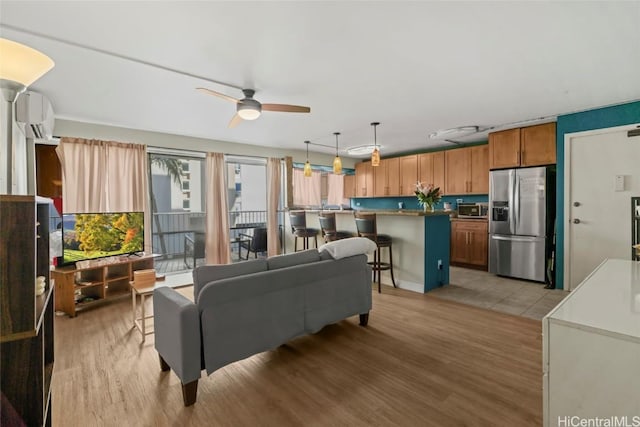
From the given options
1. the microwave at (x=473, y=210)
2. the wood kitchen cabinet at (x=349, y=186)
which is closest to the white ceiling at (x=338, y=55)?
the microwave at (x=473, y=210)

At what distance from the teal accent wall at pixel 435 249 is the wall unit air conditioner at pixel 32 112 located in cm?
457

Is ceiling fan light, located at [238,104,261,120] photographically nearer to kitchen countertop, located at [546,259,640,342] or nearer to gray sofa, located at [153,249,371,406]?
gray sofa, located at [153,249,371,406]

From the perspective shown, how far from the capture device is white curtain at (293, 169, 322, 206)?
661 cm

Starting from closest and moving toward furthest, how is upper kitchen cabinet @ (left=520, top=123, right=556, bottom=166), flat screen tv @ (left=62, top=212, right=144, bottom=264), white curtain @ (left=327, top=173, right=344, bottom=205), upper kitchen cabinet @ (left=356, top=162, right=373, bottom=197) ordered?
flat screen tv @ (left=62, top=212, right=144, bottom=264), upper kitchen cabinet @ (left=520, top=123, right=556, bottom=166), upper kitchen cabinet @ (left=356, top=162, right=373, bottom=197), white curtain @ (left=327, top=173, right=344, bottom=205)

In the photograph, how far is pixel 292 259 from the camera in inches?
97.5

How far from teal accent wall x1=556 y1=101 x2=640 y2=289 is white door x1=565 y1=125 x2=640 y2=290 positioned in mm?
68

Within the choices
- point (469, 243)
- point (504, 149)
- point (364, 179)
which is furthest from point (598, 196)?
point (364, 179)

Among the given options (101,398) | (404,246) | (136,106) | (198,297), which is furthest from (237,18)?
(404,246)

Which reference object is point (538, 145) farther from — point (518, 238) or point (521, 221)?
→ point (518, 238)

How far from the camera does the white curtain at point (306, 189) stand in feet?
21.7

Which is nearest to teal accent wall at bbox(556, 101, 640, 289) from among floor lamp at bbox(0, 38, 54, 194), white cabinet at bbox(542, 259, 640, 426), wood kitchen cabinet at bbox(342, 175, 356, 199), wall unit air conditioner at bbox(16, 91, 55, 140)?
white cabinet at bbox(542, 259, 640, 426)

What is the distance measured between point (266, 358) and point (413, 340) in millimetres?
1329

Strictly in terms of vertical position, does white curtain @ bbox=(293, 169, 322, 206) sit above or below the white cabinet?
above

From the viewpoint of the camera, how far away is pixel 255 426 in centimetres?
165
